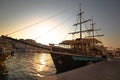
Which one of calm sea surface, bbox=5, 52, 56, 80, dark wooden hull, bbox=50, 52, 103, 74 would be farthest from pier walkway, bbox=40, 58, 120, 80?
calm sea surface, bbox=5, 52, 56, 80

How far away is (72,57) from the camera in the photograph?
2105 centimetres

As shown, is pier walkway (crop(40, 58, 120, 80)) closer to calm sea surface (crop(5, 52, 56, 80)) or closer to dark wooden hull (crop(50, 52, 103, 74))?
dark wooden hull (crop(50, 52, 103, 74))

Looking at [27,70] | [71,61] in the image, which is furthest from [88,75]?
[27,70]

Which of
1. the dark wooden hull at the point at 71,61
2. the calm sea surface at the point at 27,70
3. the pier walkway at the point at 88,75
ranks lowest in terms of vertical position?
the calm sea surface at the point at 27,70

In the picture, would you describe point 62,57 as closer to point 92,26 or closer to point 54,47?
point 54,47

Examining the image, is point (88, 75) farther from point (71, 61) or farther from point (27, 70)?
point (27, 70)

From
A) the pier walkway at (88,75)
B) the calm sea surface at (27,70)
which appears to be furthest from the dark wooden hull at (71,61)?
the pier walkway at (88,75)

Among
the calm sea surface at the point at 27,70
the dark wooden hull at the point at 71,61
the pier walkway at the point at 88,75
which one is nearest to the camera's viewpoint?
the pier walkway at the point at 88,75

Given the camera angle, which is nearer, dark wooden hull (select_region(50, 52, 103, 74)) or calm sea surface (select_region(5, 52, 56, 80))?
dark wooden hull (select_region(50, 52, 103, 74))

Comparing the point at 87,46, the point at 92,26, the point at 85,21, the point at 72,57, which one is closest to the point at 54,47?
the point at 72,57

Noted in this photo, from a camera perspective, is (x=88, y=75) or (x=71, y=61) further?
(x=71, y=61)

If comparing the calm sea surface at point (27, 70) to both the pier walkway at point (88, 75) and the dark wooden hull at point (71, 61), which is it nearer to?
the dark wooden hull at point (71, 61)

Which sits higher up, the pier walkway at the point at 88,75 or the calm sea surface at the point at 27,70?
the pier walkway at the point at 88,75

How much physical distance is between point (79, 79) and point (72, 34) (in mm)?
29828
